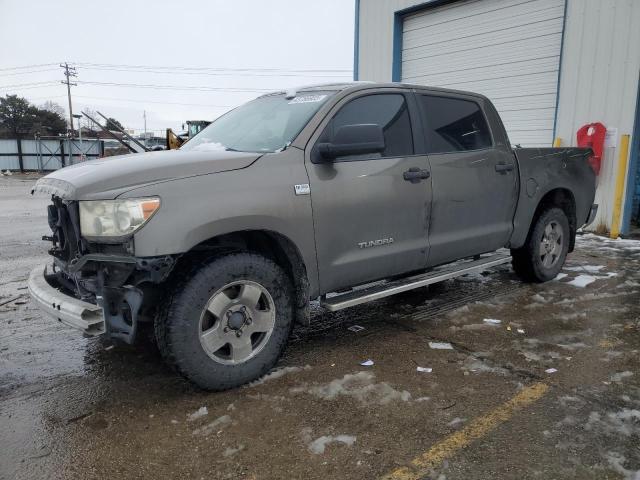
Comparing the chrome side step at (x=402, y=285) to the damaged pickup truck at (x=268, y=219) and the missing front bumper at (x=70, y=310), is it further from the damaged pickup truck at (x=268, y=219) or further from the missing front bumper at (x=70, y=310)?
the missing front bumper at (x=70, y=310)

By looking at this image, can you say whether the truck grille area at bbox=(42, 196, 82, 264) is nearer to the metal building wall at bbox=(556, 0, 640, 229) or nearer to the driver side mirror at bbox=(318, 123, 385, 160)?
the driver side mirror at bbox=(318, 123, 385, 160)

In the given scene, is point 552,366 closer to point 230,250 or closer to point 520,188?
point 520,188

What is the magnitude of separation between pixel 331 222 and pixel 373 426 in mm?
1360

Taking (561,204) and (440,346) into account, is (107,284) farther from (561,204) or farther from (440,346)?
(561,204)

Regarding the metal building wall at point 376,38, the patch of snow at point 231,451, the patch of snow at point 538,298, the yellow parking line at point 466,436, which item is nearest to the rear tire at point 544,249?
the patch of snow at point 538,298

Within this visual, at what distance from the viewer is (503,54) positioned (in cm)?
1027

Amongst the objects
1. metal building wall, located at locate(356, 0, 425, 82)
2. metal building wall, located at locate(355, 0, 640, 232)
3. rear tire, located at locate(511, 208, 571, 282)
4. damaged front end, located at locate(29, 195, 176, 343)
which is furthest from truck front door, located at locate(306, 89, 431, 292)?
metal building wall, located at locate(356, 0, 425, 82)

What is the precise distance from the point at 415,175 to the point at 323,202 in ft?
3.04

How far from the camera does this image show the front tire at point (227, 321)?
9.52ft

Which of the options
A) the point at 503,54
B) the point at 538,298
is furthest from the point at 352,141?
the point at 503,54

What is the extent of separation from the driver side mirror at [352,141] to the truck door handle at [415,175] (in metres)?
0.60

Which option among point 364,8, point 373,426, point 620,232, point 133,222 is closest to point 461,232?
point 373,426

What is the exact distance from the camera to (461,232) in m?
4.43

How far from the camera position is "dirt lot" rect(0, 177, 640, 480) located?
8.09ft
